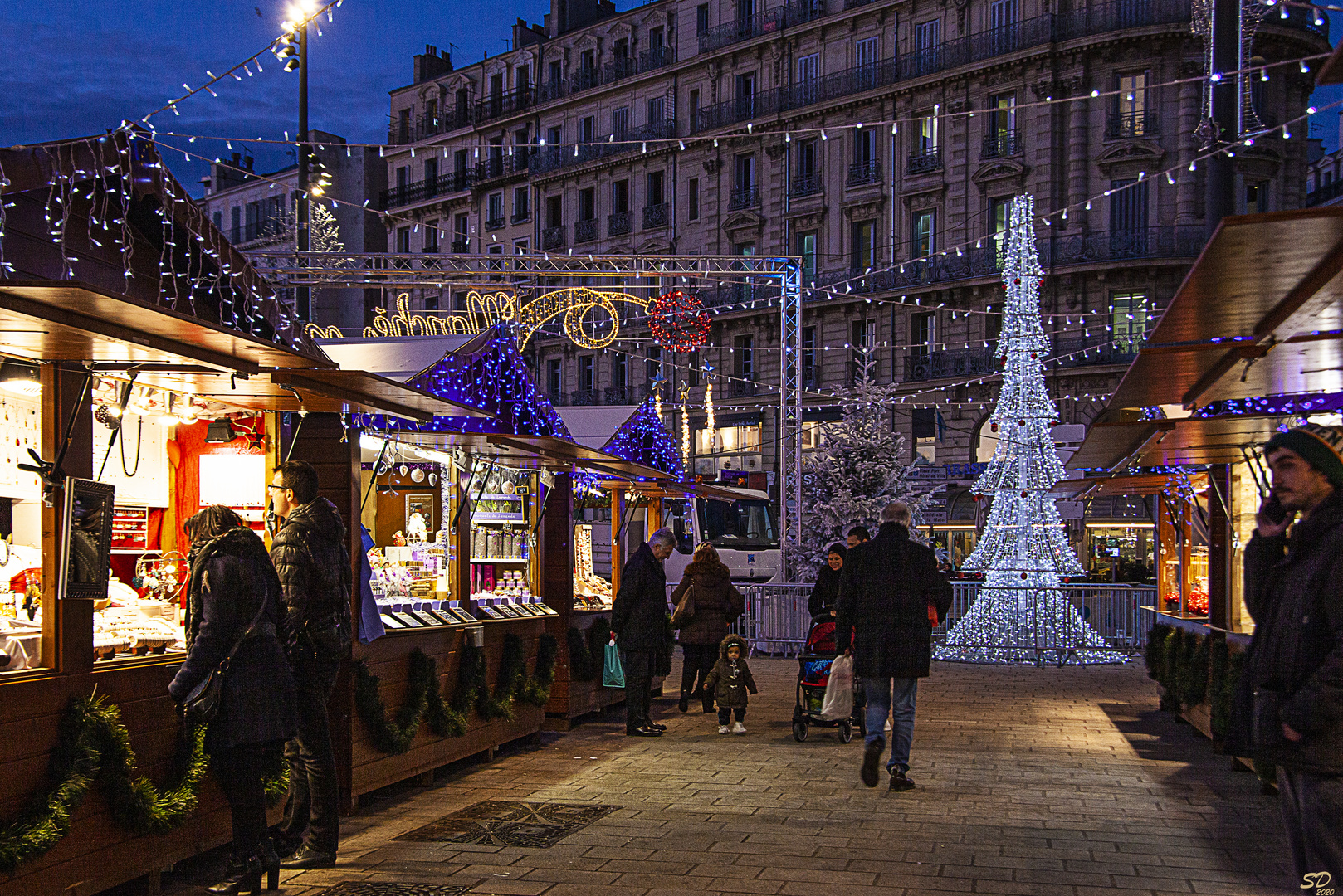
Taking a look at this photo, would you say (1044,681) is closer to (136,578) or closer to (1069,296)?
(136,578)

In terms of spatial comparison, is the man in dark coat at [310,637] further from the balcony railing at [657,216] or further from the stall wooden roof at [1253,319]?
the balcony railing at [657,216]

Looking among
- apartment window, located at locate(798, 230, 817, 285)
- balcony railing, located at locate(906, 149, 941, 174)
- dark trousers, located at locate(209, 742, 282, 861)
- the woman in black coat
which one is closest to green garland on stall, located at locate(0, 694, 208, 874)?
dark trousers, located at locate(209, 742, 282, 861)

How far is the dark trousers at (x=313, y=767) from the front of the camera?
21.4 ft

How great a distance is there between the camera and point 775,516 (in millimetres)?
31062

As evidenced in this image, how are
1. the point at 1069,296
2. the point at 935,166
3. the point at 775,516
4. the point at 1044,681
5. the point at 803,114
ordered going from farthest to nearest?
the point at 803,114 → the point at 935,166 → the point at 1069,296 → the point at 775,516 → the point at 1044,681

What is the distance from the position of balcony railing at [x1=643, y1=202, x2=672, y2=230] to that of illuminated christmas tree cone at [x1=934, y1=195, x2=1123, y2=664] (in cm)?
2785

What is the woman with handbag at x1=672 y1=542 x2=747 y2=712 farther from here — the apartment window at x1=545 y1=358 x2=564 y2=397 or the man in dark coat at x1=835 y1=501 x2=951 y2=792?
the apartment window at x1=545 y1=358 x2=564 y2=397

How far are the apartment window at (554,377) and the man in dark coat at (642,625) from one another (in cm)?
3884

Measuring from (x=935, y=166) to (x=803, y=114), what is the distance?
526cm

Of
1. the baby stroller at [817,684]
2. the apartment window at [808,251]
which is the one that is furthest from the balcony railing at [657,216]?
the baby stroller at [817,684]

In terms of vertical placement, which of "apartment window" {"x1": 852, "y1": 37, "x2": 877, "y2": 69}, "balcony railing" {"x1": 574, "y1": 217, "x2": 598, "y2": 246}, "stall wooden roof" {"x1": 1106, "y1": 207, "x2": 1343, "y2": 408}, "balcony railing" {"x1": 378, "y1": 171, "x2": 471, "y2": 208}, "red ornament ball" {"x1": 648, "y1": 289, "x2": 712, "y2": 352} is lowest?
"stall wooden roof" {"x1": 1106, "y1": 207, "x2": 1343, "y2": 408}

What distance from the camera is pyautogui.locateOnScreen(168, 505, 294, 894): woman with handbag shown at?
5.90 m

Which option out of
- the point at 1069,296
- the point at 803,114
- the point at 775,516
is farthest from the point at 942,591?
the point at 803,114

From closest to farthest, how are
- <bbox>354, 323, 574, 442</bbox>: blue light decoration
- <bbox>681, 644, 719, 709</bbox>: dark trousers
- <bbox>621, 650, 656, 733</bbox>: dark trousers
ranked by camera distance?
<bbox>354, 323, 574, 442</bbox>: blue light decoration
<bbox>621, 650, 656, 733</bbox>: dark trousers
<bbox>681, 644, 719, 709</bbox>: dark trousers
